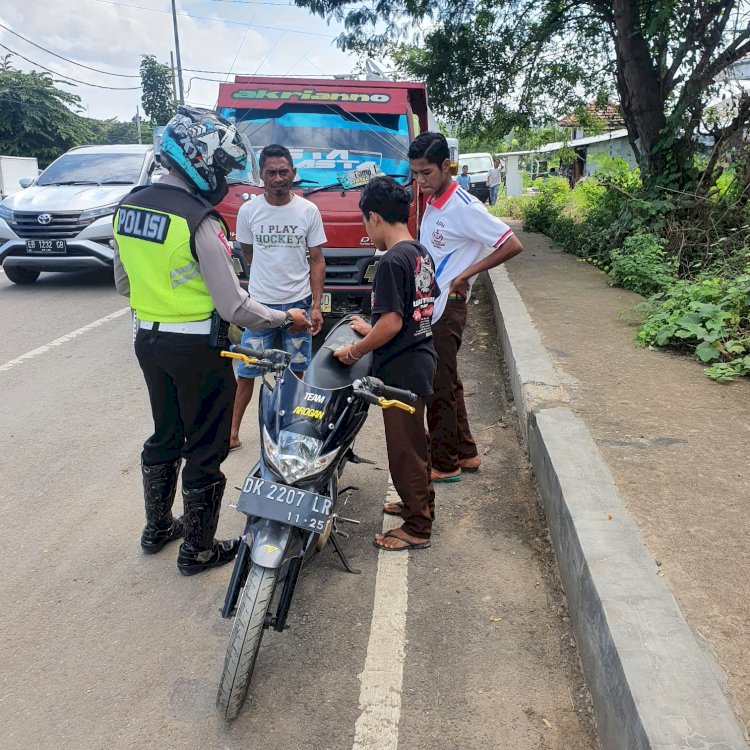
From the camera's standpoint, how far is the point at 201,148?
3.03 metres

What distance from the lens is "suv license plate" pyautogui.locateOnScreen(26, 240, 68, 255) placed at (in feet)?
32.4

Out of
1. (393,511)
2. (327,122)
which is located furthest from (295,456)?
(327,122)

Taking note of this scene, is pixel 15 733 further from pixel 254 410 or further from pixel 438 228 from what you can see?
pixel 254 410

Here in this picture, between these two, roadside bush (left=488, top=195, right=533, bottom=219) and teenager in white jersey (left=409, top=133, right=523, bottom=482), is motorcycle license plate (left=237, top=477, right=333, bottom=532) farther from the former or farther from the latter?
roadside bush (left=488, top=195, right=533, bottom=219)

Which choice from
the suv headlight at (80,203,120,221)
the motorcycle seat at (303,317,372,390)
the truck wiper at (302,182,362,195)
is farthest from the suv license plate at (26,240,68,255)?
the motorcycle seat at (303,317,372,390)

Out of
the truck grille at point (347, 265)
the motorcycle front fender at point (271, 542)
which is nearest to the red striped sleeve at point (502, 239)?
the motorcycle front fender at point (271, 542)

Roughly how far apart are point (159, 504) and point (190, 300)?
1057 mm

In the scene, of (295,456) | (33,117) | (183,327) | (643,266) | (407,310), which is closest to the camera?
(295,456)

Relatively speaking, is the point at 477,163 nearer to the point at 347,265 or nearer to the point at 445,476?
the point at 347,265

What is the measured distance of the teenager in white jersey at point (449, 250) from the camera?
3.98 m

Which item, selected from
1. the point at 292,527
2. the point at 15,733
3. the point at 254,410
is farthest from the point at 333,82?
the point at 15,733

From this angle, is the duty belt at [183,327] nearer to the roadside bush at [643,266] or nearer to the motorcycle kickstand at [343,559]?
the motorcycle kickstand at [343,559]

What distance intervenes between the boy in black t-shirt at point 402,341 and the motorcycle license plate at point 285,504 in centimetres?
67

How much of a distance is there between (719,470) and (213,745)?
9.04 ft
